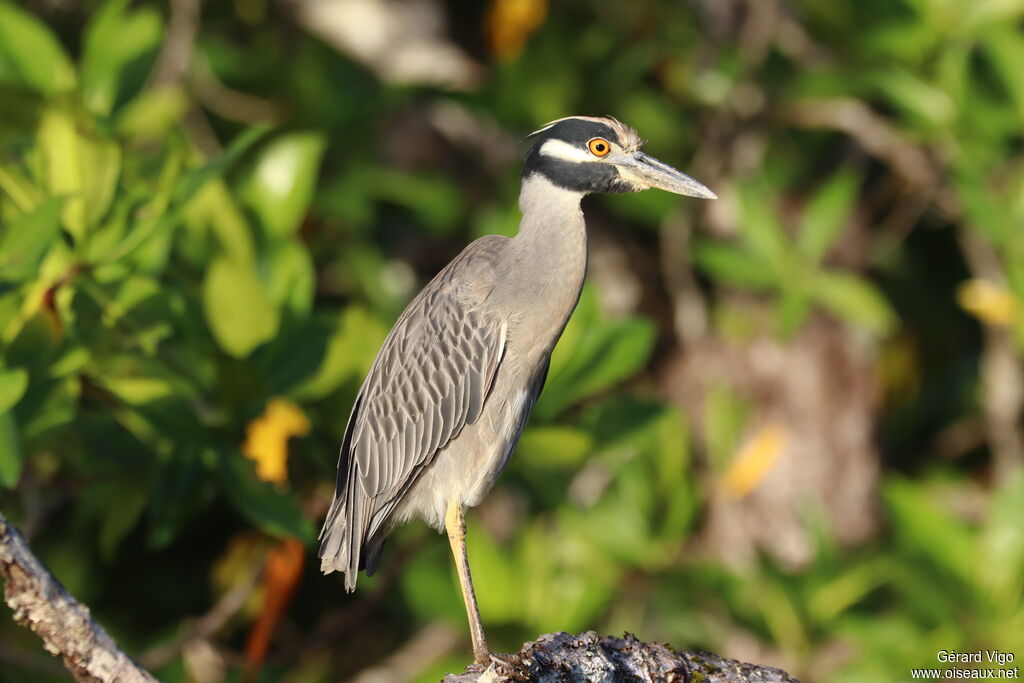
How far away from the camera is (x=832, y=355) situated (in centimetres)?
564

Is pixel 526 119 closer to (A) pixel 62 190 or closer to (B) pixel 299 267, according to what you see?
(B) pixel 299 267

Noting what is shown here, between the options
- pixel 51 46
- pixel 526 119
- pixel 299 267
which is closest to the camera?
pixel 299 267

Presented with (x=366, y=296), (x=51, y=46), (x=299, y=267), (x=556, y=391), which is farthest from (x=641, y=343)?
(x=51, y=46)

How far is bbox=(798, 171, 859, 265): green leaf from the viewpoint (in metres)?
4.92

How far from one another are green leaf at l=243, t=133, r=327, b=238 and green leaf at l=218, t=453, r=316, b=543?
95 centimetres

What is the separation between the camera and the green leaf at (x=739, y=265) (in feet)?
16.3

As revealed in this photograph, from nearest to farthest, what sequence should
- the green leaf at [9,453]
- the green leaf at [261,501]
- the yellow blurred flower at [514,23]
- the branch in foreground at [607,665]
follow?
the branch in foreground at [607,665]
the green leaf at [9,453]
the green leaf at [261,501]
the yellow blurred flower at [514,23]

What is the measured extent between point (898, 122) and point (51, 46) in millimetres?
3819

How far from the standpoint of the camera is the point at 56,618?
2307mm

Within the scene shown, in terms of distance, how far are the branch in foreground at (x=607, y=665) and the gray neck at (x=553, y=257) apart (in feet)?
2.92

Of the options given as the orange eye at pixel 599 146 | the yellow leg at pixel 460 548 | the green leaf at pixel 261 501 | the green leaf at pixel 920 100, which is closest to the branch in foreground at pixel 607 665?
the yellow leg at pixel 460 548

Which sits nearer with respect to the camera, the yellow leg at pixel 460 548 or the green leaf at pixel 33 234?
the green leaf at pixel 33 234

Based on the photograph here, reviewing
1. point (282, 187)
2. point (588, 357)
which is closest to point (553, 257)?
point (588, 357)

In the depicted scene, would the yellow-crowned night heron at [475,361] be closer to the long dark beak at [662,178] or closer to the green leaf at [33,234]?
the long dark beak at [662,178]
